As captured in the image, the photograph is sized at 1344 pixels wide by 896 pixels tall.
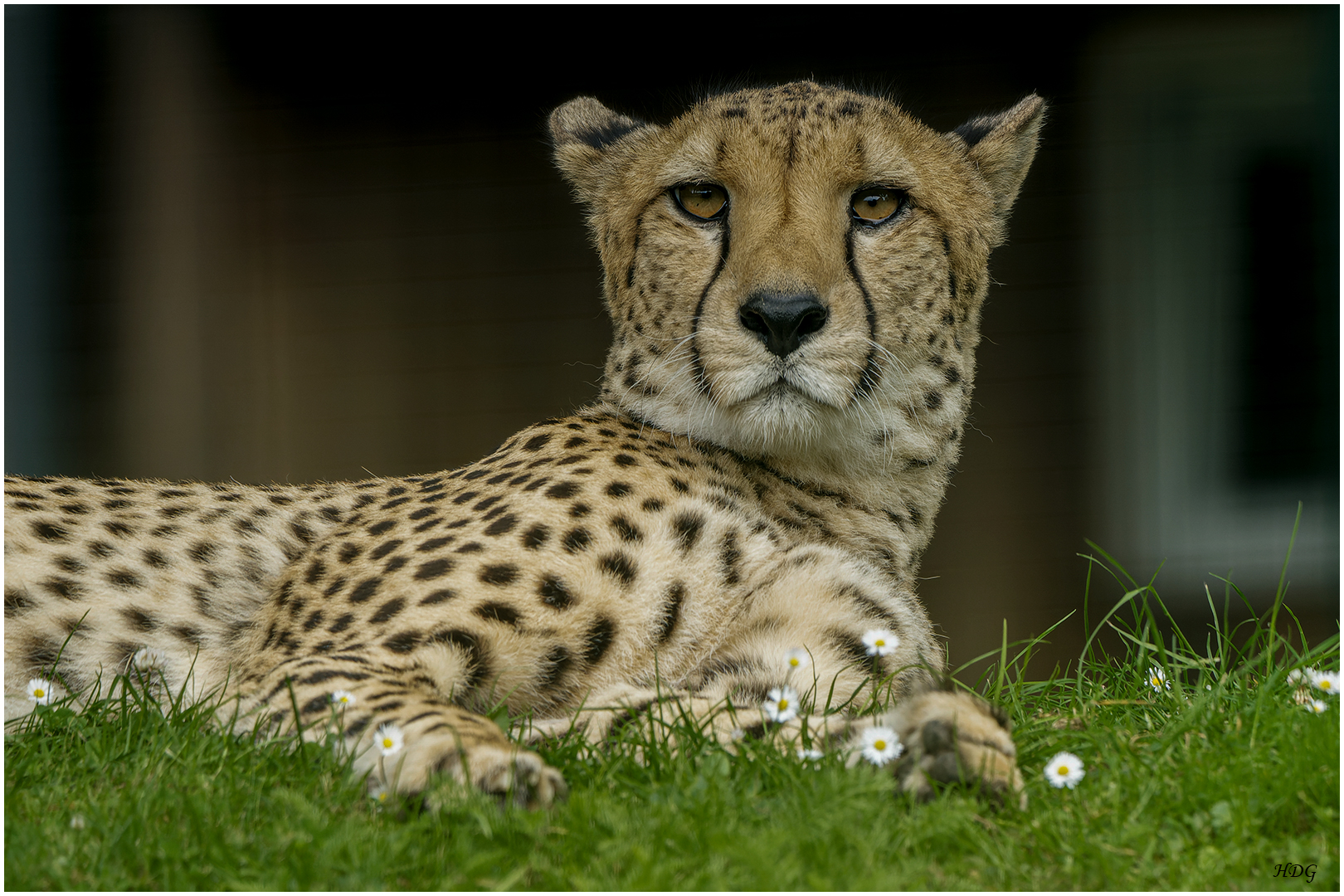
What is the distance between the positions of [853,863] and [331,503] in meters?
1.72

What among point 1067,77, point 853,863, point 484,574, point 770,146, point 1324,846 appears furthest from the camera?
point 1067,77

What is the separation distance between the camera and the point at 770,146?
2729mm

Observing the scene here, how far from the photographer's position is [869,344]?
258 centimetres

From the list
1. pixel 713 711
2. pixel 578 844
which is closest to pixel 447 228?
pixel 713 711

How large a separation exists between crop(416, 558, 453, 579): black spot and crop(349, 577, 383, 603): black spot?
10 cm

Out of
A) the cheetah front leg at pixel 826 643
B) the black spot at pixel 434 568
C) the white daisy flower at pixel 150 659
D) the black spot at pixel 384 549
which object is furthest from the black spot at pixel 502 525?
the white daisy flower at pixel 150 659

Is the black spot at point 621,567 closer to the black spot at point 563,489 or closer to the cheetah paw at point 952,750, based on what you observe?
the black spot at point 563,489

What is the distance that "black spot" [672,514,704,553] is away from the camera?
244 centimetres

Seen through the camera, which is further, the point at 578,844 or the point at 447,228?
the point at 447,228

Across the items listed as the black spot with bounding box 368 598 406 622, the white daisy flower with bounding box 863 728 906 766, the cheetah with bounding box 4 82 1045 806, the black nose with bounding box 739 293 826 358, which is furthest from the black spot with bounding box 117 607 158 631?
the white daisy flower with bounding box 863 728 906 766

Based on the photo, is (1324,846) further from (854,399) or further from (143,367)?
(143,367)

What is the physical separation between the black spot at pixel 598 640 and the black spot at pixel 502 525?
27 centimetres

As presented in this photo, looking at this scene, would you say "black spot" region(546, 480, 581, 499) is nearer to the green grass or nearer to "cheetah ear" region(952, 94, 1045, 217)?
the green grass

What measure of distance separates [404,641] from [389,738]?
390mm
